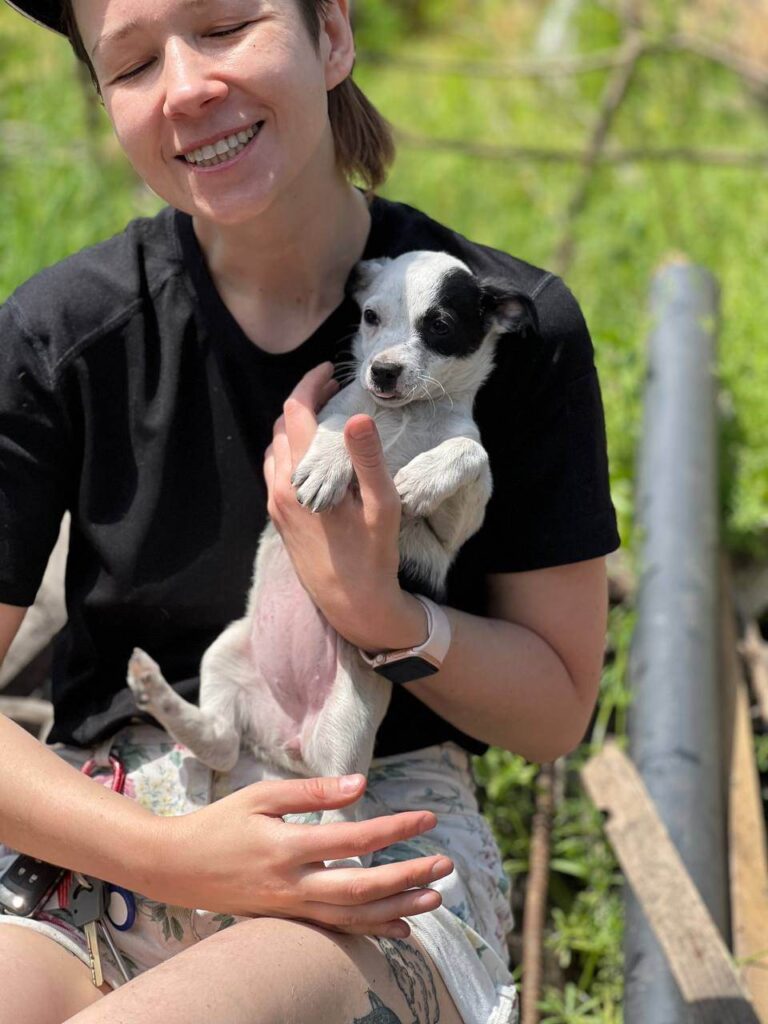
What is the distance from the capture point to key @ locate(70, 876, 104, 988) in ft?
5.69

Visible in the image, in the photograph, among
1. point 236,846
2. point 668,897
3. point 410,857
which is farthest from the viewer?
point 668,897

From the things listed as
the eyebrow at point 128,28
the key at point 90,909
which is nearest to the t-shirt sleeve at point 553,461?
the eyebrow at point 128,28

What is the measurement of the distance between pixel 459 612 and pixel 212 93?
0.82 metres

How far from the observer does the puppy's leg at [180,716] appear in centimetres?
182

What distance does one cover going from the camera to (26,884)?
1761 mm

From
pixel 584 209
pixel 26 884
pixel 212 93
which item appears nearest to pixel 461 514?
pixel 212 93

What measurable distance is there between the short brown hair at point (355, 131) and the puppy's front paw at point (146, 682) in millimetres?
824

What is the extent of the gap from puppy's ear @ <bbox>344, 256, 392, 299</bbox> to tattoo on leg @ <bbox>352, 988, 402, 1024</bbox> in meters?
1.02

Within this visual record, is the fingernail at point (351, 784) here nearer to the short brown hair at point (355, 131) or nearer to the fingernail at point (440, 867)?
the fingernail at point (440, 867)

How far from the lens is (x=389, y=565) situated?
5.92ft

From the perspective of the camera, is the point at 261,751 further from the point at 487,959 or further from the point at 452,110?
the point at 452,110

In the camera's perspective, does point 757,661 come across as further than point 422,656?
Yes

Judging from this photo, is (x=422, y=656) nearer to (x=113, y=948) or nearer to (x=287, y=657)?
(x=287, y=657)

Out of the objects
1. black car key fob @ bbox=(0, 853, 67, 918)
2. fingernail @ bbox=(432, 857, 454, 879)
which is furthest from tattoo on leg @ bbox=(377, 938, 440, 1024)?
black car key fob @ bbox=(0, 853, 67, 918)
